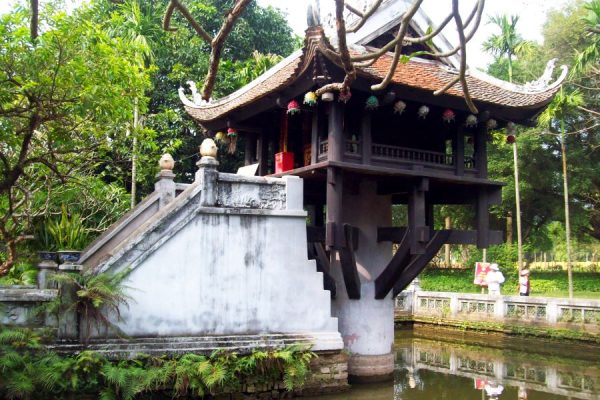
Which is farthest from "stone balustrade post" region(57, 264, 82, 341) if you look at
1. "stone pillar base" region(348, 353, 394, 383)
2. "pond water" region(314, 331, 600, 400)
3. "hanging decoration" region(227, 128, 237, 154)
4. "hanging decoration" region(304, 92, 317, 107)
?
"stone pillar base" region(348, 353, 394, 383)

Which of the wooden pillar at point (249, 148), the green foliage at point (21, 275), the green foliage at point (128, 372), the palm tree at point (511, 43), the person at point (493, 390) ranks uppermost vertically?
the palm tree at point (511, 43)

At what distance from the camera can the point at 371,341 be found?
9242mm

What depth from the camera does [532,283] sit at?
20.9 metres

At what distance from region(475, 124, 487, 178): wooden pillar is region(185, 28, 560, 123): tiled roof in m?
0.63

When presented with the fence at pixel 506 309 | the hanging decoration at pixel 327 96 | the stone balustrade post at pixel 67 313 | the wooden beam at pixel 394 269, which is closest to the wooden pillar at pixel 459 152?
the wooden beam at pixel 394 269

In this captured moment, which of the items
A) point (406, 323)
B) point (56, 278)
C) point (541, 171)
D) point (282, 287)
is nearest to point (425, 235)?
point (282, 287)

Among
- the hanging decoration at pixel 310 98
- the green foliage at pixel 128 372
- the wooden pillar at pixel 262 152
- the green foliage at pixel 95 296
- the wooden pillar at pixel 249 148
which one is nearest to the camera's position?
the green foliage at pixel 128 372

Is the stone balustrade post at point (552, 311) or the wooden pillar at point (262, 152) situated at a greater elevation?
the wooden pillar at point (262, 152)

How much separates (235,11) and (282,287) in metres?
5.06

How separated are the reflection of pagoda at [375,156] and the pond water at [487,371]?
845mm

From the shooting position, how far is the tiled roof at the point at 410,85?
8.13 meters

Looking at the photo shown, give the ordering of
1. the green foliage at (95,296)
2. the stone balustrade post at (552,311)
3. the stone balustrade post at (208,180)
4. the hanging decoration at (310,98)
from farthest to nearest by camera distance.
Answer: the stone balustrade post at (552,311), the hanging decoration at (310,98), the stone balustrade post at (208,180), the green foliage at (95,296)

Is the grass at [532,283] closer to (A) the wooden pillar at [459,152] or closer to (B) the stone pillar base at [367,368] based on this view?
(B) the stone pillar base at [367,368]

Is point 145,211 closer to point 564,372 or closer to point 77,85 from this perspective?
point 77,85
